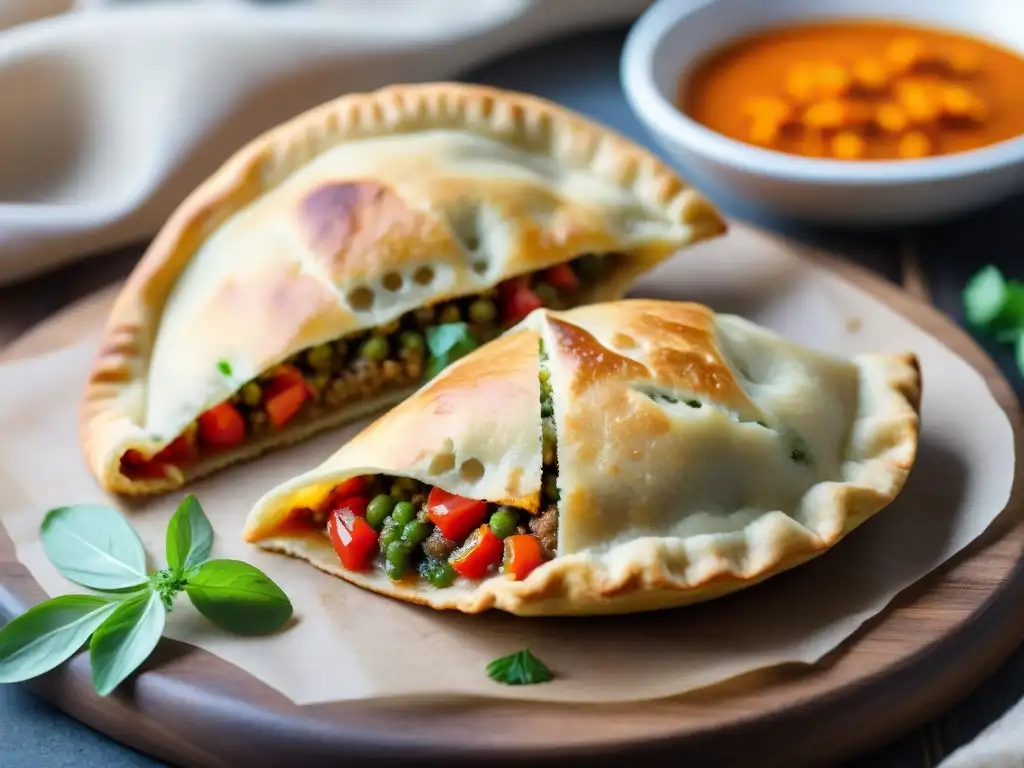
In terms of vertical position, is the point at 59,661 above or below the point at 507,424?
below

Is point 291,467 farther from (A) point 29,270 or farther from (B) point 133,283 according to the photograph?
(A) point 29,270

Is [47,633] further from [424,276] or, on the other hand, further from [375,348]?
[424,276]

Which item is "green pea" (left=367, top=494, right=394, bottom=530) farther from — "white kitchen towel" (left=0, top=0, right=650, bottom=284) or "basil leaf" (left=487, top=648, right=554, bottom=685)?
"white kitchen towel" (left=0, top=0, right=650, bottom=284)

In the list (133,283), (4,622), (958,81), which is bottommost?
(4,622)

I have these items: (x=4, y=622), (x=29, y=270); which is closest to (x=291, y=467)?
(x=4, y=622)

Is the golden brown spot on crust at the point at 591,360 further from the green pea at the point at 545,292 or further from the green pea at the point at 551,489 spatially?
the green pea at the point at 545,292

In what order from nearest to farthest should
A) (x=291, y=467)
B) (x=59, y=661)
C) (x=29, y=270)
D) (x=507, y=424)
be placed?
(x=59, y=661) < (x=507, y=424) < (x=291, y=467) < (x=29, y=270)

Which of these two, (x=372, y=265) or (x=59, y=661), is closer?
(x=59, y=661)

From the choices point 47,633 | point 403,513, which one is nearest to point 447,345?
point 403,513
